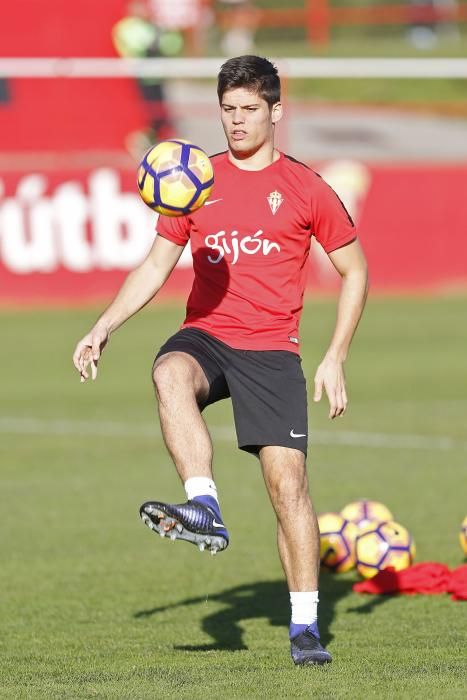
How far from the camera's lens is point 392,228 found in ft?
79.1

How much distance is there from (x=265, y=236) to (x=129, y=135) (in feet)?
79.7

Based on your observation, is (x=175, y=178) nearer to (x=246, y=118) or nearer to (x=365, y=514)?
(x=246, y=118)

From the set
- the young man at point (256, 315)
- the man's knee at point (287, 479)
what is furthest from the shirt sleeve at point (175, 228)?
the man's knee at point (287, 479)

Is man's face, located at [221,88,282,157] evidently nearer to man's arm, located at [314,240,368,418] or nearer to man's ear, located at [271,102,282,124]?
man's ear, located at [271,102,282,124]

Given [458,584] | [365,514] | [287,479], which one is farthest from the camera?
[365,514]

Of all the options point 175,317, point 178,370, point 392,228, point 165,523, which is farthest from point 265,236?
point 392,228

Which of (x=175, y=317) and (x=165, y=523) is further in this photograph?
(x=175, y=317)

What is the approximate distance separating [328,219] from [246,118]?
609mm

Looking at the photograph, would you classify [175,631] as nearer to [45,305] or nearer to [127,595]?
[127,595]

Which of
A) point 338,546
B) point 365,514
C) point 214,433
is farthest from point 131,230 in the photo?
point 338,546

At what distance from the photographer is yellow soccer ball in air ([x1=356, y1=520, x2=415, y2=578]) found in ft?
28.1

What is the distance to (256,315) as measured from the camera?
22.7ft

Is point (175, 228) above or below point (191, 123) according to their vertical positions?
below

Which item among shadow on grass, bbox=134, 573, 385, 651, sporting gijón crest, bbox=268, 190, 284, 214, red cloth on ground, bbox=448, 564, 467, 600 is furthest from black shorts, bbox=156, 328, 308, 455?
red cloth on ground, bbox=448, 564, 467, 600
